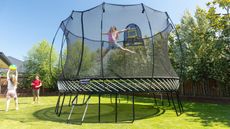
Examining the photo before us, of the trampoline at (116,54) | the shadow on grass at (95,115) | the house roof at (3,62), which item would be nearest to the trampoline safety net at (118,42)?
the trampoline at (116,54)

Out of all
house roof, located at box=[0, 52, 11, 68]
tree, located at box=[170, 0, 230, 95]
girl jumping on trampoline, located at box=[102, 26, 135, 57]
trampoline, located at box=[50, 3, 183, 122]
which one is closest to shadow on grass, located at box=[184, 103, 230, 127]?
trampoline, located at box=[50, 3, 183, 122]

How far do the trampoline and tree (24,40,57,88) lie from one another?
499 inches

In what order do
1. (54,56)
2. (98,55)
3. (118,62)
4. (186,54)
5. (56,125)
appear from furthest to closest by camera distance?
(54,56), (186,54), (118,62), (98,55), (56,125)

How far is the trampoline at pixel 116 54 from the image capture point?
18.1ft

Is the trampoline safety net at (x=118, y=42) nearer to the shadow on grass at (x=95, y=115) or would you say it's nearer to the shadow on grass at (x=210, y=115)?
the shadow on grass at (x=95, y=115)

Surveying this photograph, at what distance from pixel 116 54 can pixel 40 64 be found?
15.1 metres

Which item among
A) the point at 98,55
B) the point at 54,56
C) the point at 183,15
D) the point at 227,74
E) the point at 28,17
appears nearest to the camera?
the point at 98,55

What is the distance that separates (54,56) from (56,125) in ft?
58.1

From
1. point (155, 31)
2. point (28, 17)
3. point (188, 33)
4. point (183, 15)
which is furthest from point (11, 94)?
point (183, 15)

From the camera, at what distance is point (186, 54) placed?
12.7 meters

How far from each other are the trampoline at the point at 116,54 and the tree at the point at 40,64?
12.7m

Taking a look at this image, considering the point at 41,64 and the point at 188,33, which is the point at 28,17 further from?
the point at 188,33

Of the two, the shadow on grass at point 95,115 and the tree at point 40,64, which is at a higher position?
the tree at point 40,64

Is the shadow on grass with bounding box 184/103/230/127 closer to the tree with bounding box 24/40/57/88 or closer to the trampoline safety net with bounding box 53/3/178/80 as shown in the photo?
the trampoline safety net with bounding box 53/3/178/80
